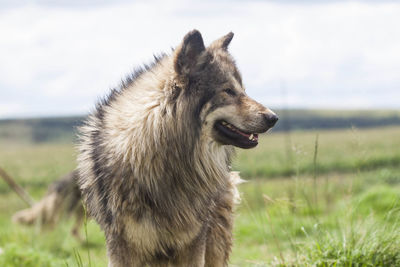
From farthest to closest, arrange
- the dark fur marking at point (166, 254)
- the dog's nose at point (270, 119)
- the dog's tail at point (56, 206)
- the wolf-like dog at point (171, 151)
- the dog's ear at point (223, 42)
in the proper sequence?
the dog's tail at point (56, 206), the dog's ear at point (223, 42), the dark fur marking at point (166, 254), the wolf-like dog at point (171, 151), the dog's nose at point (270, 119)

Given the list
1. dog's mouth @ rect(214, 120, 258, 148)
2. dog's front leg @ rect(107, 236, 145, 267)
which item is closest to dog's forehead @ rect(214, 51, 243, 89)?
dog's mouth @ rect(214, 120, 258, 148)

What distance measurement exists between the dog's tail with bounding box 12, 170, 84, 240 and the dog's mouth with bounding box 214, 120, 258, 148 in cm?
529

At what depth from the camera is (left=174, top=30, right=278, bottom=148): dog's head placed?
3.40 metres

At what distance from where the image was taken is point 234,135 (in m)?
3.51

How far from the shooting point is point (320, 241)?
14.1 ft

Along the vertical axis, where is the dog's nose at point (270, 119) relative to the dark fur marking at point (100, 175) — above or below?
above

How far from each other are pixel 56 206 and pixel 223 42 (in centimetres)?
600

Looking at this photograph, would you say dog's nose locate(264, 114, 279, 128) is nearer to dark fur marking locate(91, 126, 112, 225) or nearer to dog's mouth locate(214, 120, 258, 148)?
dog's mouth locate(214, 120, 258, 148)

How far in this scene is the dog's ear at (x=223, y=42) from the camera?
3.82 m

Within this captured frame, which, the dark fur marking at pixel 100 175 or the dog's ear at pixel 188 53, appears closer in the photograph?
the dog's ear at pixel 188 53

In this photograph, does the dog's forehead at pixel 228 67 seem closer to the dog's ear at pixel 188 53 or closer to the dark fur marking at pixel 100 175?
the dog's ear at pixel 188 53

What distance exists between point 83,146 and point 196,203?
3.97 ft

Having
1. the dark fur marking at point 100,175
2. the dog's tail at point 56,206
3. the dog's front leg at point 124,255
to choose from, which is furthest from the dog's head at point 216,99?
the dog's tail at point 56,206

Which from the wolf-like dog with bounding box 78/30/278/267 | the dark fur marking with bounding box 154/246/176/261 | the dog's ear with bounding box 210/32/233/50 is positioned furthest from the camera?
the dog's ear with bounding box 210/32/233/50
